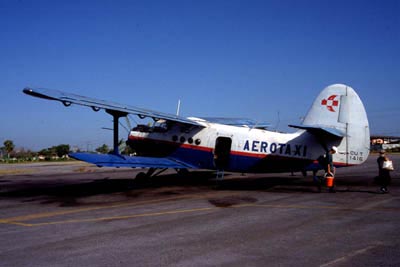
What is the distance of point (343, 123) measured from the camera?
15.3 meters

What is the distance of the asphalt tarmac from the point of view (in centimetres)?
599

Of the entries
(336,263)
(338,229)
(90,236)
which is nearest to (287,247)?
(336,263)

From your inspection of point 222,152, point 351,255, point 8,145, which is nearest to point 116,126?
point 222,152

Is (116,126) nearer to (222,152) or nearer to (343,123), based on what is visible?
(222,152)

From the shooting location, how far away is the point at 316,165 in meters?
15.4

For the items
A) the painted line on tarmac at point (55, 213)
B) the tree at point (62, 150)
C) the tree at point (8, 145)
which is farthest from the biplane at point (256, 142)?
the tree at point (8, 145)

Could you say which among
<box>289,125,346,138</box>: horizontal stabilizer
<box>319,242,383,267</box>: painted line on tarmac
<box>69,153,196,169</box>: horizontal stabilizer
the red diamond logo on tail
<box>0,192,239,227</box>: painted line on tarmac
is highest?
the red diamond logo on tail

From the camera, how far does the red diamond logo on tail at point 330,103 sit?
15647mm

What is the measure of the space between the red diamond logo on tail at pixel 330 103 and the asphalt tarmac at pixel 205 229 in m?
3.41

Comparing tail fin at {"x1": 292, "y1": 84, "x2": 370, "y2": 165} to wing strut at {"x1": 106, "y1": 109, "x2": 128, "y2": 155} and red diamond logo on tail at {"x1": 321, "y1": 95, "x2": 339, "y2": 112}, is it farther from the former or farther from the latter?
wing strut at {"x1": 106, "y1": 109, "x2": 128, "y2": 155}

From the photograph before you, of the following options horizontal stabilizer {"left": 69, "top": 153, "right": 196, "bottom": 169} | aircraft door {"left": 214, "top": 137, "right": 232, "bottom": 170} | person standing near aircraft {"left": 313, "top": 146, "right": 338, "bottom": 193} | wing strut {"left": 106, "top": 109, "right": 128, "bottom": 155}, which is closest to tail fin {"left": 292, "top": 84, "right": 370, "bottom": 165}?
person standing near aircraft {"left": 313, "top": 146, "right": 338, "bottom": 193}

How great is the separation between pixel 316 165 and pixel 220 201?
201 inches

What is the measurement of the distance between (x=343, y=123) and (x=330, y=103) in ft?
3.30

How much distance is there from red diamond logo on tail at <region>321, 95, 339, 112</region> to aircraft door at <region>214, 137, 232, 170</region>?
4.13 m
